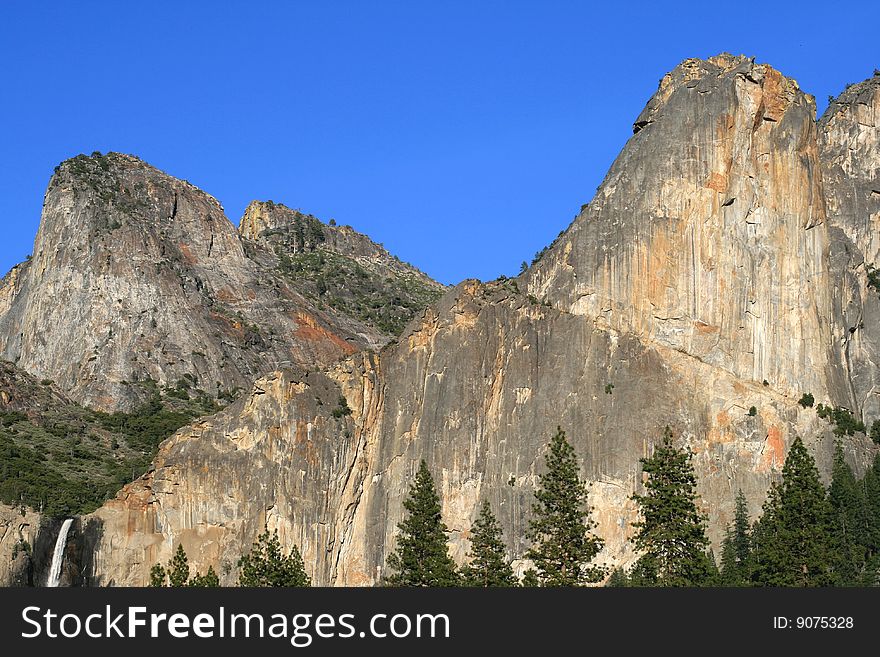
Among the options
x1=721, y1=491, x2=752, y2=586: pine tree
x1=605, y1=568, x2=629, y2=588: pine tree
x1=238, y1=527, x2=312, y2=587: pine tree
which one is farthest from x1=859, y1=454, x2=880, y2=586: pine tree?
x1=238, y1=527, x2=312, y2=587: pine tree

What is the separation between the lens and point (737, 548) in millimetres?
127250

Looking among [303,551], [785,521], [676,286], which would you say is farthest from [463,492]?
[785,521]

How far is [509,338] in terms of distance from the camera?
5861 inches

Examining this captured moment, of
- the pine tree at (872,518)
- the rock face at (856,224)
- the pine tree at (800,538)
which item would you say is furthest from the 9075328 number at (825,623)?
the rock face at (856,224)

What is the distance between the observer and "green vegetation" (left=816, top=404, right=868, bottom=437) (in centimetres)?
13888

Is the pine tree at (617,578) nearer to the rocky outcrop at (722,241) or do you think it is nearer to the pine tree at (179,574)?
the rocky outcrop at (722,241)

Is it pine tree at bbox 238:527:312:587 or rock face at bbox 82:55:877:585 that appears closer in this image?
pine tree at bbox 238:527:312:587

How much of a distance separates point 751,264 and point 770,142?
9807 millimetres

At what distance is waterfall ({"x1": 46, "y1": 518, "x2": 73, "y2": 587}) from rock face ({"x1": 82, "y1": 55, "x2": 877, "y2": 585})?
2.78 metres

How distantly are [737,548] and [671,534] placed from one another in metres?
30.6

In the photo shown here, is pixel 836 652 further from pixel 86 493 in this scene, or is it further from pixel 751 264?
pixel 86 493

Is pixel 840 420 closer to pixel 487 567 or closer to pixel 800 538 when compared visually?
pixel 800 538

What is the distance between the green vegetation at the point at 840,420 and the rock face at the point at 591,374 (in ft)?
3.28

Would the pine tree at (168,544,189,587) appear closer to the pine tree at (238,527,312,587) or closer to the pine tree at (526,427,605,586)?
the pine tree at (238,527,312,587)
